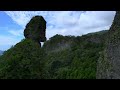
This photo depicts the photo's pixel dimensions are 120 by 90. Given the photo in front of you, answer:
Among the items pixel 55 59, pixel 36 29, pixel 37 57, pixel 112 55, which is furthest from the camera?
Result: pixel 55 59

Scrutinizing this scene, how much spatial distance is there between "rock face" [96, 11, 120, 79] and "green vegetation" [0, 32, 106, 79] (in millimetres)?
3467

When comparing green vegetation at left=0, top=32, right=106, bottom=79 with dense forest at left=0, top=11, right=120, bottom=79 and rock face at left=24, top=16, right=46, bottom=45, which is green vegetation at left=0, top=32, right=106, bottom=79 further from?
rock face at left=24, top=16, right=46, bottom=45

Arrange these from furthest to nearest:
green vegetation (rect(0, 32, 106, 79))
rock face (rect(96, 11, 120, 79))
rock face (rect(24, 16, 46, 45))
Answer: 1. rock face (rect(24, 16, 46, 45))
2. green vegetation (rect(0, 32, 106, 79))
3. rock face (rect(96, 11, 120, 79))

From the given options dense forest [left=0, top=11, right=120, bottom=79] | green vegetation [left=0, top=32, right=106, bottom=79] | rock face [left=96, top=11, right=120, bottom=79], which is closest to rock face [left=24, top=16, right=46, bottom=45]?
Answer: dense forest [left=0, top=11, right=120, bottom=79]

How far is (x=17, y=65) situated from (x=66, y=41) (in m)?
60.4

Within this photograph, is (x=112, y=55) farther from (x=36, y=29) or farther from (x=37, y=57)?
(x=36, y=29)

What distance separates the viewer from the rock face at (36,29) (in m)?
24.3

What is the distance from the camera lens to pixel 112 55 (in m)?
18.7

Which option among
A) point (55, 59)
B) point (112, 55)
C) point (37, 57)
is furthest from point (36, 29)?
point (55, 59)

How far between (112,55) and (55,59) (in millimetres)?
46941

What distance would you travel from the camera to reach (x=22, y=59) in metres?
20.5

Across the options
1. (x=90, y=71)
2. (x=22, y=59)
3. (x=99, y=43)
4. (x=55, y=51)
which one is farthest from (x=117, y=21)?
(x=55, y=51)

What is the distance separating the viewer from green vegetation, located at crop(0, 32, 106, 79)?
19.8 metres
